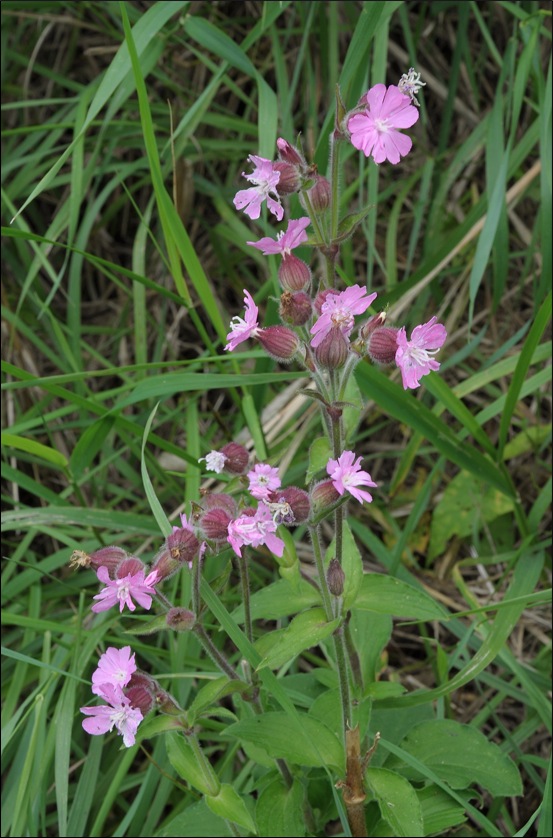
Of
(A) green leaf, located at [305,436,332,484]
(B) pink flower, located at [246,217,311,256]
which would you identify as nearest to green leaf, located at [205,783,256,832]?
(A) green leaf, located at [305,436,332,484]

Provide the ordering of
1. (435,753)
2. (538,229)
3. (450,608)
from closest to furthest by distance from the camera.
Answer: (435,753)
(450,608)
(538,229)

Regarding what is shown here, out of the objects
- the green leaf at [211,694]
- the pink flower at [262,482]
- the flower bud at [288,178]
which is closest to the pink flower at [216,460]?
the pink flower at [262,482]

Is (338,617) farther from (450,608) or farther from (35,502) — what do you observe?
(35,502)

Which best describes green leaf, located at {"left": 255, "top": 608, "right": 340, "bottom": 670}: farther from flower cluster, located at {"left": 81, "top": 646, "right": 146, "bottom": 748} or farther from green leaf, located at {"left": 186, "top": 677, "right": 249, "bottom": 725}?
flower cluster, located at {"left": 81, "top": 646, "right": 146, "bottom": 748}

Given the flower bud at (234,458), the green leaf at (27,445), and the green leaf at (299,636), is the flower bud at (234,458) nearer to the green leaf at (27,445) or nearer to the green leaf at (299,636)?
the green leaf at (299,636)

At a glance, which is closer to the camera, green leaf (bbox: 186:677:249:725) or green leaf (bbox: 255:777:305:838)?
green leaf (bbox: 186:677:249:725)

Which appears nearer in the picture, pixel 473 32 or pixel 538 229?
pixel 538 229

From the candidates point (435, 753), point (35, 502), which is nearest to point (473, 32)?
point (35, 502)

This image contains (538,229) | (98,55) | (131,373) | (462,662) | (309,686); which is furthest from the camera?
(98,55)
